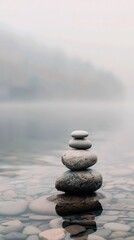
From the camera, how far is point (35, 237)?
23.0 ft

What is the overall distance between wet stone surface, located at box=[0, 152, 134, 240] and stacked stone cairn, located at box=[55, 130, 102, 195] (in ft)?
0.59

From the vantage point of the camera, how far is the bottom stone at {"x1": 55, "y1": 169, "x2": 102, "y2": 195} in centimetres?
955

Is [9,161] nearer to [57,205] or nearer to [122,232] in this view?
[57,205]

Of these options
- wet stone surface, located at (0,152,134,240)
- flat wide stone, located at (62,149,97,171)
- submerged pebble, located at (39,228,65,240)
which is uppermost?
flat wide stone, located at (62,149,97,171)

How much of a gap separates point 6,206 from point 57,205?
3.56ft

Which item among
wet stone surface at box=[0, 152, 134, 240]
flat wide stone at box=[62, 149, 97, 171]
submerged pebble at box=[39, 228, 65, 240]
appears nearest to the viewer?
submerged pebble at box=[39, 228, 65, 240]

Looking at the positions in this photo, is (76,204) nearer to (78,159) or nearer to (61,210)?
(61,210)

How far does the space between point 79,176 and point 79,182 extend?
153 millimetres

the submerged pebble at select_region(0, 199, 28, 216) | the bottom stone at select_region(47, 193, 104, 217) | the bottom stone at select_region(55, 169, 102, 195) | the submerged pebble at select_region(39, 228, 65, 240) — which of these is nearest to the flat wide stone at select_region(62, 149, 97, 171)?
the bottom stone at select_region(55, 169, 102, 195)

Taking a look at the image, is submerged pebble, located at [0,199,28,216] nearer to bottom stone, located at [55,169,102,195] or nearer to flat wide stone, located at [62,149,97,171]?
bottom stone, located at [55,169,102,195]

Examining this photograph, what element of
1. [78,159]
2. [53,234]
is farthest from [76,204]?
[53,234]

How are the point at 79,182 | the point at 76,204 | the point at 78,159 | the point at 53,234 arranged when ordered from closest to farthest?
1. the point at 53,234
2. the point at 76,204
3. the point at 79,182
4. the point at 78,159

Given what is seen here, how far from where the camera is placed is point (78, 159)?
32.3 feet

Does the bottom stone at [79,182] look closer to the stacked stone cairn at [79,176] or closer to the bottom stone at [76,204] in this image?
the stacked stone cairn at [79,176]
